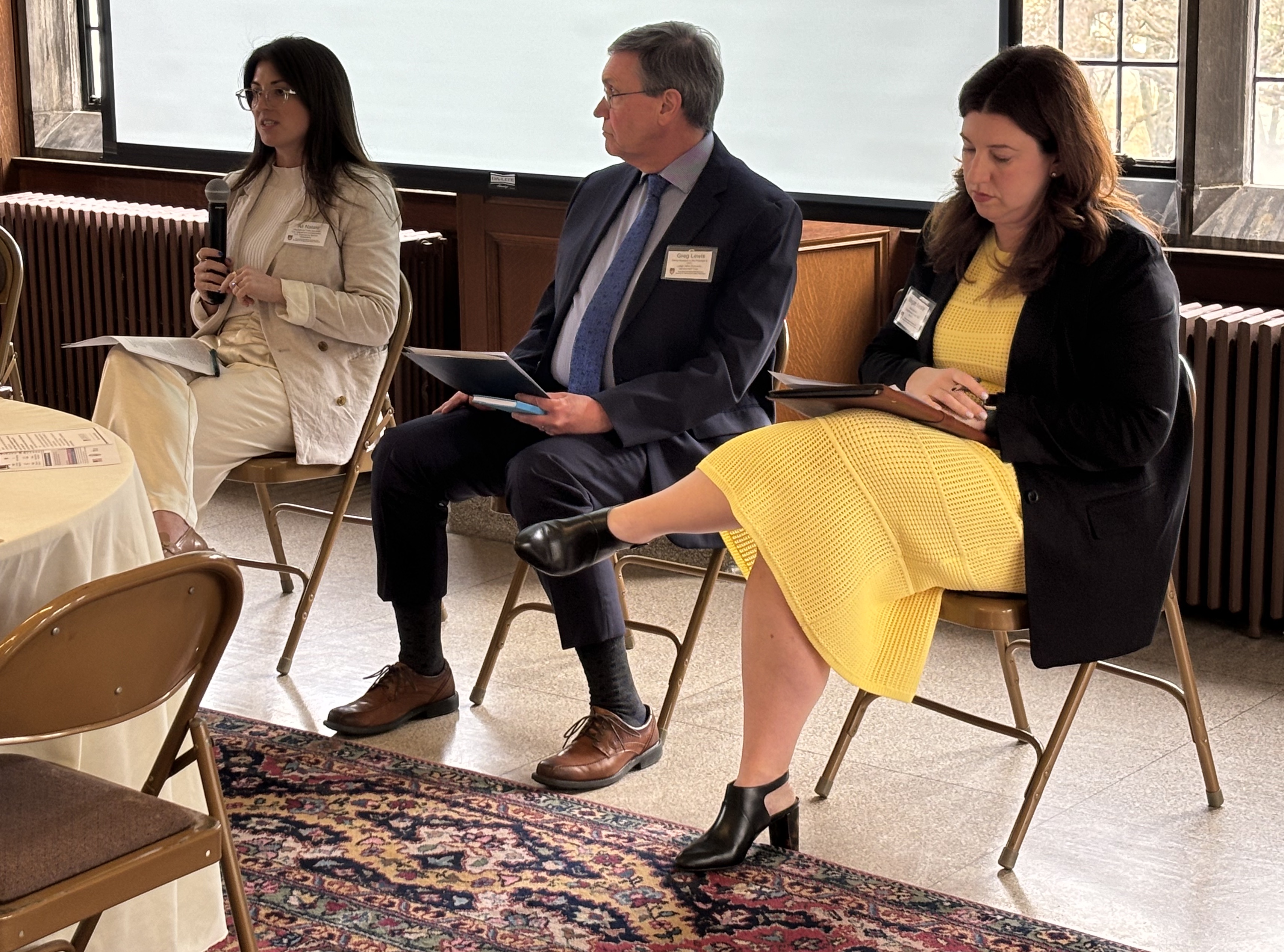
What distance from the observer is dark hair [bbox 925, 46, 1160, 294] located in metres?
2.77

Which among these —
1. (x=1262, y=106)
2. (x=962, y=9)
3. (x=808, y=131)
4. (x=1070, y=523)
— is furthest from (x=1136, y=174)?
(x=1070, y=523)

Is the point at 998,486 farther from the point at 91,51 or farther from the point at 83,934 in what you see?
the point at 91,51

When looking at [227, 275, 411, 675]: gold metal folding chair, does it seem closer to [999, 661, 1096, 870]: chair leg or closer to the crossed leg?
the crossed leg

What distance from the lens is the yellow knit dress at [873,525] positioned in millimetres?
2678

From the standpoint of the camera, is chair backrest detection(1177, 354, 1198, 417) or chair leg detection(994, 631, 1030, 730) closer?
chair backrest detection(1177, 354, 1198, 417)

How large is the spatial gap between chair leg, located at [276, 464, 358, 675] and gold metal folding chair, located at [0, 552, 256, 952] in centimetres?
187

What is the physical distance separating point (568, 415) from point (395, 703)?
760mm

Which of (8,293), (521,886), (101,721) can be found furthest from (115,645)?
(8,293)

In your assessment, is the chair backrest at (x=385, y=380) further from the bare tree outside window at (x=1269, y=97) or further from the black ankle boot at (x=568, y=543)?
the bare tree outside window at (x=1269, y=97)

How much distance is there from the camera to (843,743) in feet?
10.4

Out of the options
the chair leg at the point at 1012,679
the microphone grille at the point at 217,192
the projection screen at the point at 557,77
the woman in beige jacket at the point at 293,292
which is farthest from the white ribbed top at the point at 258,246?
the chair leg at the point at 1012,679

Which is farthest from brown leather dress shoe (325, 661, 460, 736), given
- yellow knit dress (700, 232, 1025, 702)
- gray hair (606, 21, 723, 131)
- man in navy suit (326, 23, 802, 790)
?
gray hair (606, 21, 723, 131)

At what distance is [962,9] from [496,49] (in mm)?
1779

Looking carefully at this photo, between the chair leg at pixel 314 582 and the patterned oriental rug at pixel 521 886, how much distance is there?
69 centimetres
